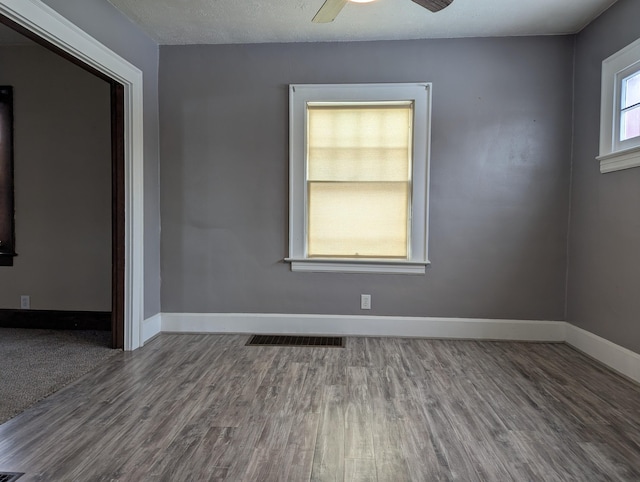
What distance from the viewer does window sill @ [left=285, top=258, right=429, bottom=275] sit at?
11.2 feet

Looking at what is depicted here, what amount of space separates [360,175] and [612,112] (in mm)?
1957

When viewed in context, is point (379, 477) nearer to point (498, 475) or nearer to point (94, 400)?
point (498, 475)

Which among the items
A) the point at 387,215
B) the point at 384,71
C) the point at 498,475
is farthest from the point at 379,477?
the point at 384,71

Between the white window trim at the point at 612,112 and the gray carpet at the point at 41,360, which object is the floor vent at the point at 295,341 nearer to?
the gray carpet at the point at 41,360

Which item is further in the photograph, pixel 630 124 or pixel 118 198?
pixel 118 198

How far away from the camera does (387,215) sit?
135 inches

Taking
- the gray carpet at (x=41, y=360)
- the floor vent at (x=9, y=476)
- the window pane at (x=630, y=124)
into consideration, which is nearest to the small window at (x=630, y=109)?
the window pane at (x=630, y=124)

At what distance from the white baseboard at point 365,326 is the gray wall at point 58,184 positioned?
1.00 metres

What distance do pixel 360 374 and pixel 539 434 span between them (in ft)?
3.64

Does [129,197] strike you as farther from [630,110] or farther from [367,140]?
[630,110]

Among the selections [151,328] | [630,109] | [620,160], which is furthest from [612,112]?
[151,328]

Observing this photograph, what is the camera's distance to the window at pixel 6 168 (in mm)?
3670

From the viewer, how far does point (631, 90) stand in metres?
2.70

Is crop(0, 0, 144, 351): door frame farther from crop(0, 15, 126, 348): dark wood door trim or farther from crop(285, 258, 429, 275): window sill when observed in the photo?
crop(285, 258, 429, 275): window sill
